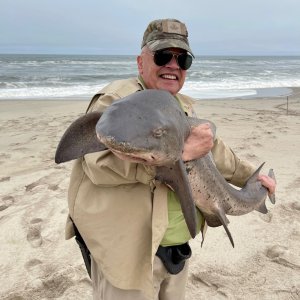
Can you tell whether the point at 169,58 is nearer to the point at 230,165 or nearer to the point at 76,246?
the point at 230,165

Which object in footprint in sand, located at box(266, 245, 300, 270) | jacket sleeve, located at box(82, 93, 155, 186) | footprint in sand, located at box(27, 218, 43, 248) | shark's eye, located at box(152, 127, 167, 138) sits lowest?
footprint in sand, located at box(266, 245, 300, 270)

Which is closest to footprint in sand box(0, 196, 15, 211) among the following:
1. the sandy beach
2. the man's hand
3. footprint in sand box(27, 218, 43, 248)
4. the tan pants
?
the sandy beach

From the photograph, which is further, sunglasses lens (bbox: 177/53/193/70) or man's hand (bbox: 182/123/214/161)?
sunglasses lens (bbox: 177/53/193/70)

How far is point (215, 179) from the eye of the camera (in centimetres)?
252

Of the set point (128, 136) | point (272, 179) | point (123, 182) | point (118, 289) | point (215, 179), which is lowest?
point (118, 289)

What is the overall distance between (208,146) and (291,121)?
8780mm

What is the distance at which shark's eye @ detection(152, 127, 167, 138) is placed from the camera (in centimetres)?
153

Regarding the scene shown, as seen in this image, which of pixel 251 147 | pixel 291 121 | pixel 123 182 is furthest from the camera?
pixel 291 121

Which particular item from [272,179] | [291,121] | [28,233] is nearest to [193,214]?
[272,179]

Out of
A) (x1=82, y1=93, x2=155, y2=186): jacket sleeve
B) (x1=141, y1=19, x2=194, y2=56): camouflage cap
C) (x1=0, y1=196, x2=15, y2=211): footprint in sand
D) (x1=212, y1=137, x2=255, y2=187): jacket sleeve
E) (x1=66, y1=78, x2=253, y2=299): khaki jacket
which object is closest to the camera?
(x1=82, y1=93, x2=155, y2=186): jacket sleeve

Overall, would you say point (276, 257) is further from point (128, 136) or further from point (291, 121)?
point (291, 121)

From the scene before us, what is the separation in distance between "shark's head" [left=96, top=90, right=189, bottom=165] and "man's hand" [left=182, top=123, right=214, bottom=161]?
0.10 metres

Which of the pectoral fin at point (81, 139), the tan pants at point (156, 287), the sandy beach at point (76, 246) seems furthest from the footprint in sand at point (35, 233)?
the pectoral fin at point (81, 139)

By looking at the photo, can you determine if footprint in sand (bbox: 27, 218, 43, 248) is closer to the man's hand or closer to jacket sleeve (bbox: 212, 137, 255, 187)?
jacket sleeve (bbox: 212, 137, 255, 187)
